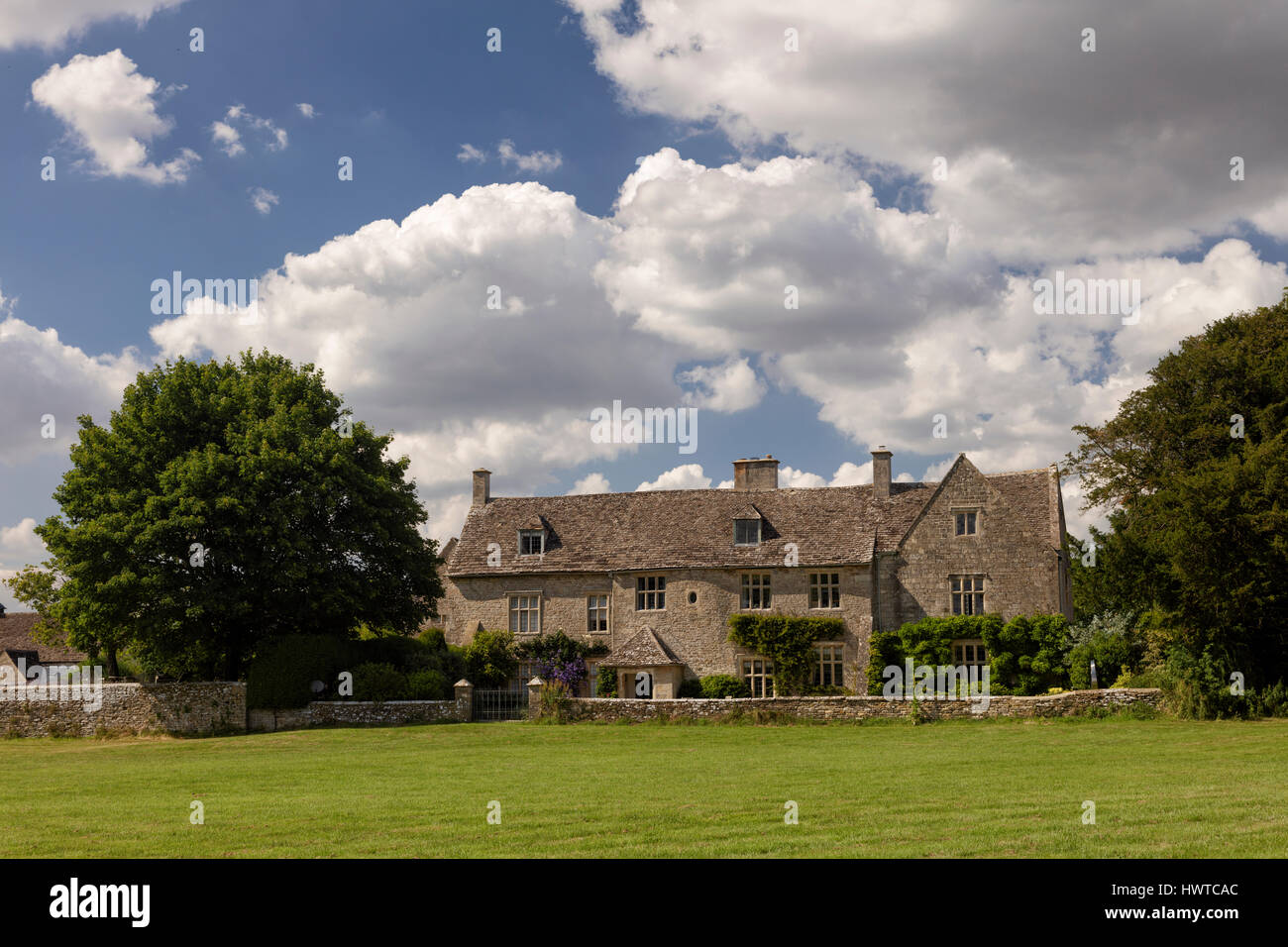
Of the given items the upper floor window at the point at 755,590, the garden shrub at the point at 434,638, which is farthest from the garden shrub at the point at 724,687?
the garden shrub at the point at 434,638

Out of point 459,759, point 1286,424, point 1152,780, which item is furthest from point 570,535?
point 1152,780

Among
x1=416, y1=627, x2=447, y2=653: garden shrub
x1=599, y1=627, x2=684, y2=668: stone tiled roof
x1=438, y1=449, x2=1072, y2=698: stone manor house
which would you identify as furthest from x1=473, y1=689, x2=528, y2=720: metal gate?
x1=416, y1=627, x2=447, y2=653: garden shrub

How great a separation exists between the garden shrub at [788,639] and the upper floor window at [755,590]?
3.61ft

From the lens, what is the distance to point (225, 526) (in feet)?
125

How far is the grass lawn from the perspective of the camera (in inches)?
453

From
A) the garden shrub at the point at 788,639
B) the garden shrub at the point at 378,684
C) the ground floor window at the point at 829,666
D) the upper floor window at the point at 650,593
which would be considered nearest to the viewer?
the garden shrub at the point at 378,684

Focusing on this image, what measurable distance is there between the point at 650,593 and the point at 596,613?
2653 millimetres

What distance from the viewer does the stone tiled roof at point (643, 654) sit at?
45.0 metres

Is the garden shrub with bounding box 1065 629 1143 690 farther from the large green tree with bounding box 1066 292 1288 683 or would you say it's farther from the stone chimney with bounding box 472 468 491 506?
the stone chimney with bounding box 472 468 491 506

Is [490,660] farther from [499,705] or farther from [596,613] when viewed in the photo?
[499,705]

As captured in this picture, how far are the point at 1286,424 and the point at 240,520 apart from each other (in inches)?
1414

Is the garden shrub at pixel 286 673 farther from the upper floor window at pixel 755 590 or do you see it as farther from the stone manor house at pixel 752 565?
the upper floor window at pixel 755 590

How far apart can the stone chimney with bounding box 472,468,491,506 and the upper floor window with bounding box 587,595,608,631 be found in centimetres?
903

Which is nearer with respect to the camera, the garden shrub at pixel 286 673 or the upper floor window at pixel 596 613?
the garden shrub at pixel 286 673
